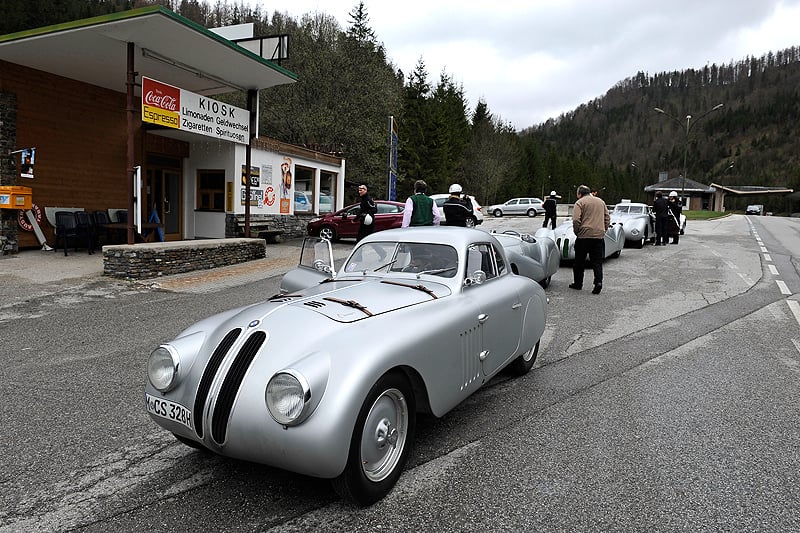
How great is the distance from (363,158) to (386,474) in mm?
32603

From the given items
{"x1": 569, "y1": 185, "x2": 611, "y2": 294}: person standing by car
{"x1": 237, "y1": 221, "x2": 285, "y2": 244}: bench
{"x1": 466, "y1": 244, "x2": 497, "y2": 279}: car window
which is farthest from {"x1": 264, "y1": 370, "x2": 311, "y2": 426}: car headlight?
{"x1": 237, "y1": 221, "x2": 285, "y2": 244}: bench

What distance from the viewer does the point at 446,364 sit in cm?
336

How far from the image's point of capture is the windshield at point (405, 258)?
4.20m

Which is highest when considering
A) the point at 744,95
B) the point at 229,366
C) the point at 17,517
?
the point at 744,95

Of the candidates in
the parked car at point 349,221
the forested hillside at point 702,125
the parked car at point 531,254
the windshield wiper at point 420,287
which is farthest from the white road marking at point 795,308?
the forested hillside at point 702,125

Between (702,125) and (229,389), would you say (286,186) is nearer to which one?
(229,389)

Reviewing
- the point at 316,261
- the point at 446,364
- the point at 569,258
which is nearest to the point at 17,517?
the point at 446,364

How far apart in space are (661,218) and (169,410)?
1732 centimetres

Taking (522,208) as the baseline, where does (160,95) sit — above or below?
above

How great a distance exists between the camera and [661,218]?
56.5 feet

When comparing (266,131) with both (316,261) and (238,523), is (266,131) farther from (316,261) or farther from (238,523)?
(238,523)

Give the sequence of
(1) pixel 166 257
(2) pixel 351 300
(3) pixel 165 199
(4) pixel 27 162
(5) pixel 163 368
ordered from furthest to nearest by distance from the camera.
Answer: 1. (3) pixel 165 199
2. (4) pixel 27 162
3. (1) pixel 166 257
4. (2) pixel 351 300
5. (5) pixel 163 368

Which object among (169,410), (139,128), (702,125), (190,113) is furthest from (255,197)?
(702,125)

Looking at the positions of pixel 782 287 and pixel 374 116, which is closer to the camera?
pixel 782 287
